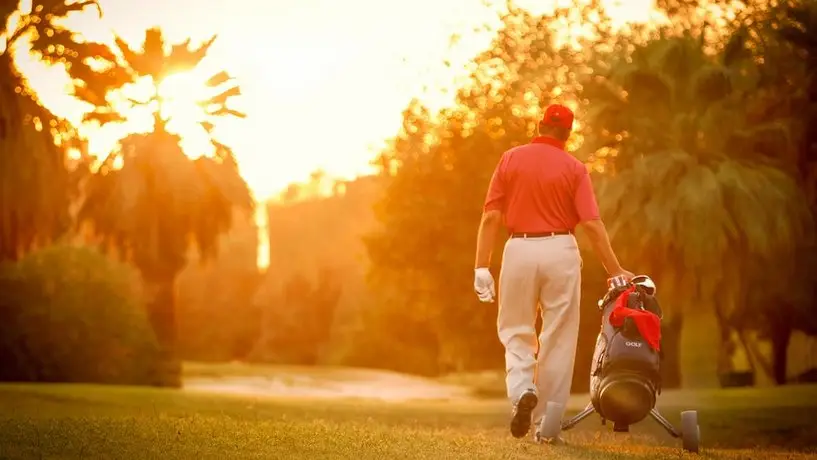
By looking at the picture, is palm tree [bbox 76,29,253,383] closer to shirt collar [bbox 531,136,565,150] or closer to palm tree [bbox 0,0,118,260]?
palm tree [bbox 0,0,118,260]

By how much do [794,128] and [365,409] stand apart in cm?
1243

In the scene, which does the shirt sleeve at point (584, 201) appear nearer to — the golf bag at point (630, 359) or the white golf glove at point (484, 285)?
the golf bag at point (630, 359)

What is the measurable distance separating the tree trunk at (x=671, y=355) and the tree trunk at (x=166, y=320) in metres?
14.3

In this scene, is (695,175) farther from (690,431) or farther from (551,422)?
(551,422)

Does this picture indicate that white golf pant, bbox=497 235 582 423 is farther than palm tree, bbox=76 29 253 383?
No

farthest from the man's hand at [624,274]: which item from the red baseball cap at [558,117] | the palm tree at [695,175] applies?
the palm tree at [695,175]

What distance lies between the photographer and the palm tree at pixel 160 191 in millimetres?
37750

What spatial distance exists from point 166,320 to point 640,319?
3196cm

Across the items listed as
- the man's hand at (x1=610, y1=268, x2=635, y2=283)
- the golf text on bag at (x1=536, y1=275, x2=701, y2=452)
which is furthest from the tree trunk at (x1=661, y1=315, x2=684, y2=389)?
the golf text on bag at (x1=536, y1=275, x2=701, y2=452)

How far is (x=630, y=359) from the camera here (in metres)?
9.80

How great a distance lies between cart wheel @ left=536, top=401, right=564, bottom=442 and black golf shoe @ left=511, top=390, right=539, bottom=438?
0.44 ft

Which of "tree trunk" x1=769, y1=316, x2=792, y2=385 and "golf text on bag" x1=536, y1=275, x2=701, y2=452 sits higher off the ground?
"golf text on bag" x1=536, y1=275, x2=701, y2=452

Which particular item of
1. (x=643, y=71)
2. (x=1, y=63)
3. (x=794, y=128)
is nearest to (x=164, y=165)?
(x=1, y=63)

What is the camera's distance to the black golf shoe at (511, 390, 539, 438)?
983cm
